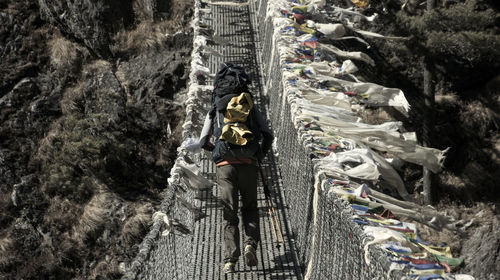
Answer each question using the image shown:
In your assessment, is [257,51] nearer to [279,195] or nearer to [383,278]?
[279,195]

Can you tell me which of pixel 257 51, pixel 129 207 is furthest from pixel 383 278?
pixel 129 207

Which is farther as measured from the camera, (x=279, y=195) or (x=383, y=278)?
(x=279, y=195)

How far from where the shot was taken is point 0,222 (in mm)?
14289

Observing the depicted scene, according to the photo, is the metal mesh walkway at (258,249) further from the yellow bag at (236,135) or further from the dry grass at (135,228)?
the dry grass at (135,228)

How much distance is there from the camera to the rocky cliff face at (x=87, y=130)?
516 inches

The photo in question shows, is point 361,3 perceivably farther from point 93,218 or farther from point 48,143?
point 48,143

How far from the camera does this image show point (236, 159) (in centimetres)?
454

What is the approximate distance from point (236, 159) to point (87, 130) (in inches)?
392

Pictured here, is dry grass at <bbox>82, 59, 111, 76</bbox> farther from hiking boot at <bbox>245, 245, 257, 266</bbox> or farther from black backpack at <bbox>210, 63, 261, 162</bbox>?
hiking boot at <bbox>245, 245, 257, 266</bbox>

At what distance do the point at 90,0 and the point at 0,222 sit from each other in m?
5.88

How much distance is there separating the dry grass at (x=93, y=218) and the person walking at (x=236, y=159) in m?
8.91

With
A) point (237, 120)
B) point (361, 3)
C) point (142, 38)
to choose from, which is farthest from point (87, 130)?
point (237, 120)

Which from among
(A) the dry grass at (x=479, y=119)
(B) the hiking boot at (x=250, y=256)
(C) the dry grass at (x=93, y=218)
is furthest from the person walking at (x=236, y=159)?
(A) the dry grass at (x=479, y=119)

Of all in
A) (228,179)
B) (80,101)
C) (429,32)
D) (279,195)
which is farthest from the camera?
(80,101)
